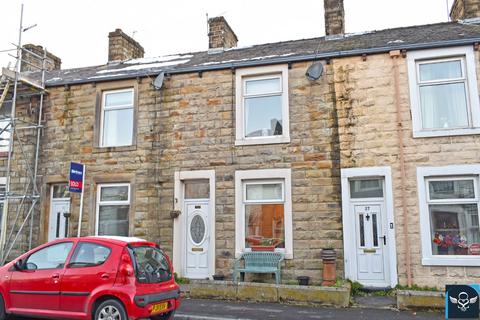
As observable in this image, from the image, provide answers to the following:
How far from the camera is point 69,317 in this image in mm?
6777

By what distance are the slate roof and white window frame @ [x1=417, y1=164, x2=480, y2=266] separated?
2.89 metres

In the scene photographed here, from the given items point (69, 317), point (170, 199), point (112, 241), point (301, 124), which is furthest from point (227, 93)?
point (69, 317)

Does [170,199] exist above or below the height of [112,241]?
above

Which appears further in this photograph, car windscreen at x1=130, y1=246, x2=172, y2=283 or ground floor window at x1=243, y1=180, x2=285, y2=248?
ground floor window at x1=243, y1=180, x2=285, y2=248

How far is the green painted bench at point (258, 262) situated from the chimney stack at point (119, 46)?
29.9 ft

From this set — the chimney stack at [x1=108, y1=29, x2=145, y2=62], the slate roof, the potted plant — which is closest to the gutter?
the slate roof

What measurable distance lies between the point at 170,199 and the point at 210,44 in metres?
5.75

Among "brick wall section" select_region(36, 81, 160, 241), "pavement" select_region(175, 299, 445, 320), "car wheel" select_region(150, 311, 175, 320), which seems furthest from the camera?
"brick wall section" select_region(36, 81, 160, 241)

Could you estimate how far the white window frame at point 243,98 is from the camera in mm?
11195

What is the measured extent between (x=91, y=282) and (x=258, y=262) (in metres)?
4.88

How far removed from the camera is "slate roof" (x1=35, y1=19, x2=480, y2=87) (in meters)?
10.7

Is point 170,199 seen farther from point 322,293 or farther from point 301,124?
point 322,293

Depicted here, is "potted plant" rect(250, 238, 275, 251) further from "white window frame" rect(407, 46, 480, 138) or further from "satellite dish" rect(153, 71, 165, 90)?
"satellite dish" rect(153, 71, 165, 90)

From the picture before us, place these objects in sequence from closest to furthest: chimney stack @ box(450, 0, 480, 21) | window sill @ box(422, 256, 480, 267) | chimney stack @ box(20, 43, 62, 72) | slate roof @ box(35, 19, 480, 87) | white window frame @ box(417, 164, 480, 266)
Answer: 1. window sill @ box(422, 256, 480, 267)
2. white window frame @ box(417, 164, 480, 266)
3. slate roof @ box(35, 19, 480, 87)
4. chimney stack @ box(450, 0, 480, 21)
5. chimney stack @ box(20, 43, 62, 72)
